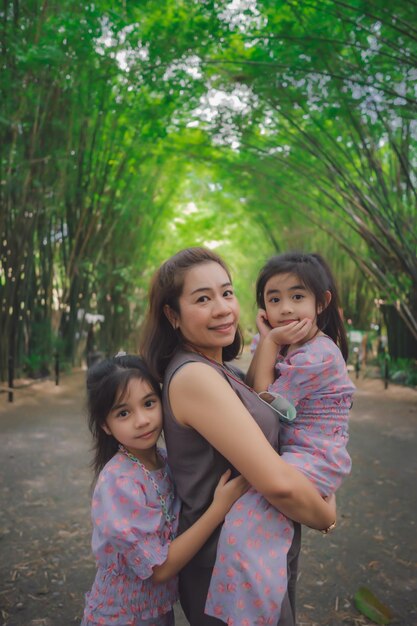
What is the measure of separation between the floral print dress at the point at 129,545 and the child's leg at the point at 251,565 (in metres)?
0.15

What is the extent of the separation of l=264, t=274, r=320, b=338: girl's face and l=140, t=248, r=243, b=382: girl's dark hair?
17 centimetres

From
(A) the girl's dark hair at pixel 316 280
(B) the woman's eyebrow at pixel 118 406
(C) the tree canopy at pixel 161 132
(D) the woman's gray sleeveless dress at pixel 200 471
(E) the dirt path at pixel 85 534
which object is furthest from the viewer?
Result: (C) the tree canopy at pixel 161 132

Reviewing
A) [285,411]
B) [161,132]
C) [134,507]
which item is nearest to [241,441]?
[285,411]

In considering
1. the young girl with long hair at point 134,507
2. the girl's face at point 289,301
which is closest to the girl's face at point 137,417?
the young girl with long hair at point 134,507

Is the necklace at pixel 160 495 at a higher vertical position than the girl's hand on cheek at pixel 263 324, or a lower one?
lower

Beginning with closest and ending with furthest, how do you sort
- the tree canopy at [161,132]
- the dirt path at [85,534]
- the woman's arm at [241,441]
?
the woman's arm at [241,441], the dirt path at [85,534], the tree canopy at [161,132]

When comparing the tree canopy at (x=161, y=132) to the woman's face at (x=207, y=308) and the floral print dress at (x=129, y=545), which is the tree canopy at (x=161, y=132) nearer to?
the woman's face at (x=207, y=308)

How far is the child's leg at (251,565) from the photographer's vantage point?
3.68ft

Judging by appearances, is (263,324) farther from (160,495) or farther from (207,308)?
(160,495)

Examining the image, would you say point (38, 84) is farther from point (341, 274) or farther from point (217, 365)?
point (341, 274)

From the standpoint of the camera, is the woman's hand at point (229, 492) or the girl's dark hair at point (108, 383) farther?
the girl's dark hair at point (108, 383)

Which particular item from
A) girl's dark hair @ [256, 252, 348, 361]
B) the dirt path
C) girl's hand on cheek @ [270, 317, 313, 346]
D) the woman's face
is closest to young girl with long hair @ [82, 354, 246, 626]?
the woman's face

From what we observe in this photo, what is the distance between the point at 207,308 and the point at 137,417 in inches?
12.8

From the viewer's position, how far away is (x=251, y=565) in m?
1.12
